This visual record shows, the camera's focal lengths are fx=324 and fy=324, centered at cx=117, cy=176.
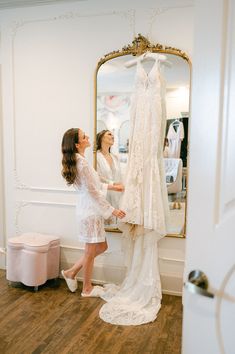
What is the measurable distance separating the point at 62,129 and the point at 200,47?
2.46 m

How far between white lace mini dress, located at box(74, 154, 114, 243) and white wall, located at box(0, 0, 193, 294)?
351 millimetres

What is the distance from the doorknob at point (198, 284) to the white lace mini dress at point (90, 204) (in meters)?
1.97

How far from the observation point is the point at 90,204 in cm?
282

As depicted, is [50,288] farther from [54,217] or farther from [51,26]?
[51,26]

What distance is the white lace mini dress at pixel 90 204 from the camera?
2740 millimetres

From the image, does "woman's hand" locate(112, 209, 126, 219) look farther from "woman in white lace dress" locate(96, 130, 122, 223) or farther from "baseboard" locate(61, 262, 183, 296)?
"baseboard" locate(61, 262, 183, 296)

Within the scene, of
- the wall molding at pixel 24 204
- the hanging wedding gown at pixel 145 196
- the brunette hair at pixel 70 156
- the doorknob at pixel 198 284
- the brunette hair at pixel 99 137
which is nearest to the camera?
the doorknob at pixel 198 284

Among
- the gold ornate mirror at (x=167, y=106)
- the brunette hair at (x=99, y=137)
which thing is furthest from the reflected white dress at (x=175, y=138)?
the brunette hair at (x=99, y=137)

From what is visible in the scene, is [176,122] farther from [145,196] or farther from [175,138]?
[145,196]

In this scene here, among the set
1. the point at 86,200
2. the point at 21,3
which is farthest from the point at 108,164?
the point at 21,3

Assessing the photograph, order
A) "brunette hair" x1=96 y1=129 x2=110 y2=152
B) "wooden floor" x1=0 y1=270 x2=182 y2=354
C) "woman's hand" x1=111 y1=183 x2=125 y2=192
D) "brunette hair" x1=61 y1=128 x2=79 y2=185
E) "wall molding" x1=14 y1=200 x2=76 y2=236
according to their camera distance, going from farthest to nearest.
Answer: "wall molding" x1=14 y1=200 x2=76 y2=236, "brunette hair" x1=96 y1=129 x2=110 y2=152, "woman's hand" x1=111 y1=183 x2=125 y2=192, "brunette hair" x1=61 y1=128 x2=79 y2=185, "wooden floor" x1=0 y1=270 x2=182 y2=354

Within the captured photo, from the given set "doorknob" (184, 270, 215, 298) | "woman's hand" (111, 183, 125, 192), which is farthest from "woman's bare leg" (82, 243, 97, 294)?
"doorknob" (184, 270, 215, 298)

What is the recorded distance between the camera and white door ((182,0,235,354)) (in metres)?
0.84

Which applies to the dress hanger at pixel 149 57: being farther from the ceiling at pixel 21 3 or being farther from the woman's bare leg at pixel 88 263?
the woman's bare leg at pixel 88 263
